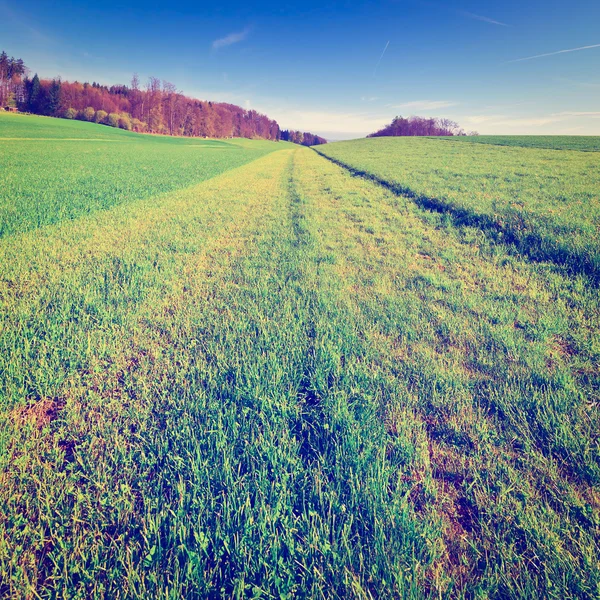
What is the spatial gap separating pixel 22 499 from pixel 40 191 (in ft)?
43.3

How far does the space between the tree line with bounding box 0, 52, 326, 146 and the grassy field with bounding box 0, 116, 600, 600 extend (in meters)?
111

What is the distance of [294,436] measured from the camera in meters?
2.34

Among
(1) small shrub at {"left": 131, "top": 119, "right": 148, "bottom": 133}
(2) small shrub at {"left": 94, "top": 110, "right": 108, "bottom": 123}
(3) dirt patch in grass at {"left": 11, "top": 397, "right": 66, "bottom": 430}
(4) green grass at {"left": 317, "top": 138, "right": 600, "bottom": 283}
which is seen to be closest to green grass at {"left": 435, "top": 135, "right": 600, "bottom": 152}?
(4) green grass at {"left": 317, "top": 138, "right": 600, "bottom": 283}

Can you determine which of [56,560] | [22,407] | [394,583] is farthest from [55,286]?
[394,583]

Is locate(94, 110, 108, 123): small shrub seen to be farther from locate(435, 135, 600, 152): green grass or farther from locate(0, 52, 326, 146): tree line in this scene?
locate(435, 135, 600, 152): green grass

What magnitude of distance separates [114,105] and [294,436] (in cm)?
13112

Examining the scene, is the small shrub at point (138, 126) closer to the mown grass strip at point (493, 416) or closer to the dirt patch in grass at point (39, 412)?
the mown grass strip at point (493, 416)

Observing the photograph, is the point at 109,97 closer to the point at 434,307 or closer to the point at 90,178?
the point at 90,178

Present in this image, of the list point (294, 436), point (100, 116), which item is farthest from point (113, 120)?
point (294, 436)

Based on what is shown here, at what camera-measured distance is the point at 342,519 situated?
182 cm

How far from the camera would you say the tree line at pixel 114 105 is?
3462 inches

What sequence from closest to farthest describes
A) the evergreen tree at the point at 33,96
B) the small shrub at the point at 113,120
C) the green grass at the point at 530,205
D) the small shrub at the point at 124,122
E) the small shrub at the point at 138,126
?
the green grass at the point at 530,205 → the evergreen tree at the point at 33,96 → the small shrub at the point at 113,120 → the small shrub at the point at 124,122 → the small shrub at the point at 138,126

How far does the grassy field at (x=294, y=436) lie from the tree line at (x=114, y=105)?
111 meters

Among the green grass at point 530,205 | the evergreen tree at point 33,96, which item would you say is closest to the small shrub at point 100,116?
the evergreen tree at point 33,96
